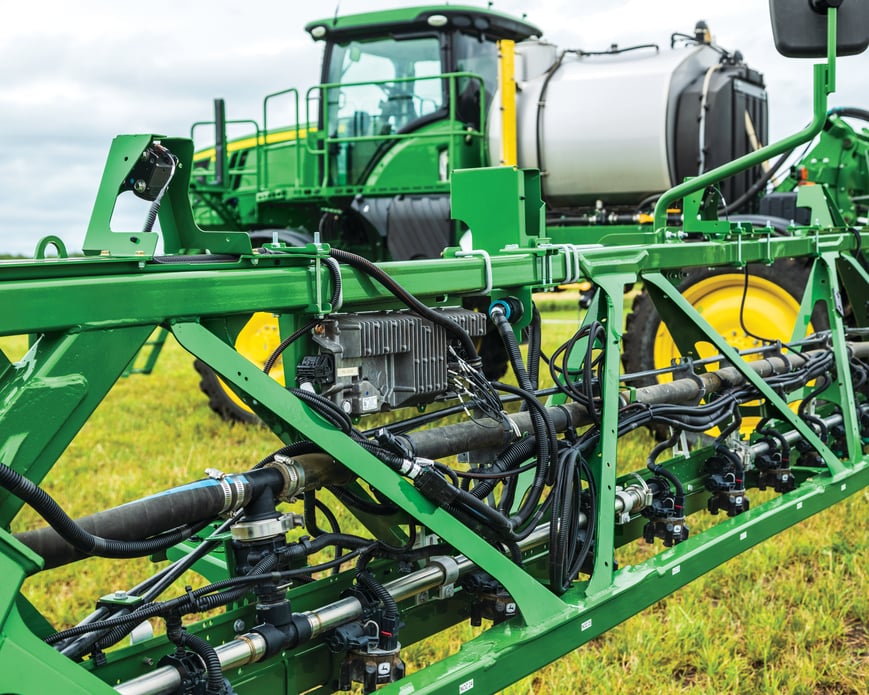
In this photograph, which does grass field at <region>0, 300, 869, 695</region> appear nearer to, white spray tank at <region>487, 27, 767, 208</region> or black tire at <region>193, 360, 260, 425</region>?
black tire at <region>193, 360, 260, 425</region>

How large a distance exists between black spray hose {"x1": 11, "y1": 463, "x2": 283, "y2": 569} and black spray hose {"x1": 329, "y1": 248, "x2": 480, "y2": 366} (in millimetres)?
518

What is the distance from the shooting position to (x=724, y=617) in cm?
350

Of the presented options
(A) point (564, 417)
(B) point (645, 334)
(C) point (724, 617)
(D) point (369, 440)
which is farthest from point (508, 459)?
(B) point (645, 334)

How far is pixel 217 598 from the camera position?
2129mm

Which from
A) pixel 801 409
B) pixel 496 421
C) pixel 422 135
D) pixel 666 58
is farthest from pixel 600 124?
pixel 496 421

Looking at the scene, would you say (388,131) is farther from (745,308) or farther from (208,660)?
(208,660)

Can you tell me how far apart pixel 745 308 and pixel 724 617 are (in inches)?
91.2

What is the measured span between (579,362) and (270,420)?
138 cm

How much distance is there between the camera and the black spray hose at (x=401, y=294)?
2.28m

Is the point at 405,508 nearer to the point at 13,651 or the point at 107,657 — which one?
the point at 107,657

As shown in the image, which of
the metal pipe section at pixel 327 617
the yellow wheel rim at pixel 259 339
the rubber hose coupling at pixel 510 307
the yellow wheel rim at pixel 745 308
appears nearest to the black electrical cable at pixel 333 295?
the metal pipe section at pixel 327 617

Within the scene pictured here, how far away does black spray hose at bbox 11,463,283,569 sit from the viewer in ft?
6.18

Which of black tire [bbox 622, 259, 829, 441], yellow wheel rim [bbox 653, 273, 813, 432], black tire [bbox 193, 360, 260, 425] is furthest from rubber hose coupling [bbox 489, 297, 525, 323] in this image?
black tire [bbox 193, 360, 260, 425]

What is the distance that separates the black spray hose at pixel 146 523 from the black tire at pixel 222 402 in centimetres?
477
